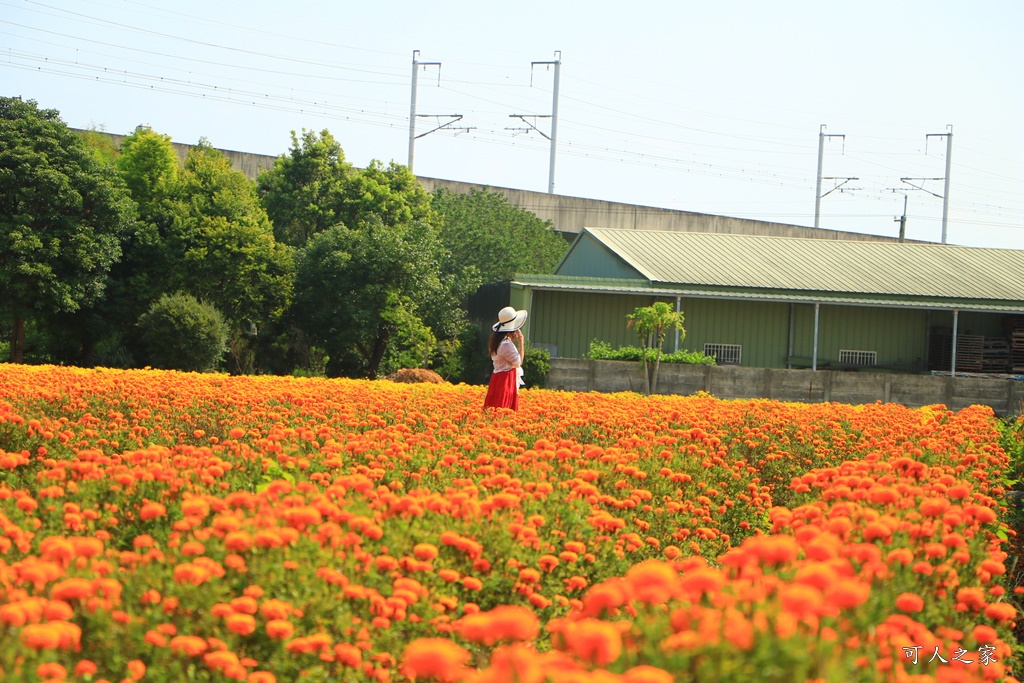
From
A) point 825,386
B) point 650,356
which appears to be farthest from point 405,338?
point 825,386

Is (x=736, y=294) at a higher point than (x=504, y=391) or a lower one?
higher

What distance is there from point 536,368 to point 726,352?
1109 centimetres

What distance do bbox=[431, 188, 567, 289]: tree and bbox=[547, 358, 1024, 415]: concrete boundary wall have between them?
1941 cm

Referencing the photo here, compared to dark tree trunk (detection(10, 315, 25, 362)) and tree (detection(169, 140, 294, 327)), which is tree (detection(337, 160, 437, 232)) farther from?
dark tree trunk (detection(10, 315, 25, 362))

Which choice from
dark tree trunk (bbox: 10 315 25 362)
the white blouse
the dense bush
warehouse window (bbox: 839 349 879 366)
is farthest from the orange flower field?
warehouse window (bbox: 839 349 879 366)

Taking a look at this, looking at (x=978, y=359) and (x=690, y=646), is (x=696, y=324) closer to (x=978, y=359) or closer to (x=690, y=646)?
(x=978, y=359)

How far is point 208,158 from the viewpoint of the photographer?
41.1 metres

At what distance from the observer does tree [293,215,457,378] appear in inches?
1241

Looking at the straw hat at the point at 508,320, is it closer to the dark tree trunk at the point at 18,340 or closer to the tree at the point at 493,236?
the dark tree trunk at the point at 18,340

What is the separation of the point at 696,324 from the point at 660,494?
2638cm

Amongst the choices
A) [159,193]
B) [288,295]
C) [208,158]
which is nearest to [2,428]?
[288,295]

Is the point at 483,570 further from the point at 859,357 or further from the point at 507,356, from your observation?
the point at 859,357

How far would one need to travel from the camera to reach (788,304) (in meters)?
33.8

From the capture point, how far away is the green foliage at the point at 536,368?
23.7 meters
